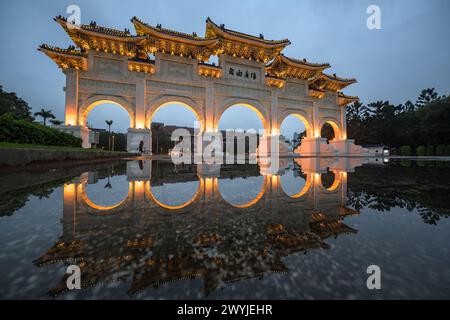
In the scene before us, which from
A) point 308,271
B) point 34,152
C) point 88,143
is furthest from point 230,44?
point 308,271

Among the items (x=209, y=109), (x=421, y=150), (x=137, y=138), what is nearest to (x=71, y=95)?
(x=137, y=138)

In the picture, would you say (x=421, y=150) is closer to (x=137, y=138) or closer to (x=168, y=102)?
(x=168, y=102)

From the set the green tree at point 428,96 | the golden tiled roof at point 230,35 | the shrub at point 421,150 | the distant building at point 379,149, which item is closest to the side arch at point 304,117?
the golden tiled roof at point 230,35

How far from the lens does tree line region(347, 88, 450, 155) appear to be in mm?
25703

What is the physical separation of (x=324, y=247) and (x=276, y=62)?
2232cm

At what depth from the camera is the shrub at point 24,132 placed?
493cm

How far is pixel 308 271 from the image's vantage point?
79 cm

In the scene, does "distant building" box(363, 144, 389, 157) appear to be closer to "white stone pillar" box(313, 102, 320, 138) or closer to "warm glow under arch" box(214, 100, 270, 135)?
"white stone pillar" box(313, 102, 320, 138)

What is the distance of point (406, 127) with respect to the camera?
3169 centimetres

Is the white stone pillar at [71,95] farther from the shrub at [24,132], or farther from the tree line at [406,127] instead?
the tree line at [406,127]

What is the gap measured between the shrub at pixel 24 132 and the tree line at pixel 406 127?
127ft

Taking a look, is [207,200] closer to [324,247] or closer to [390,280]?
[324,247]

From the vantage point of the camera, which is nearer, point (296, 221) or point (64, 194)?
point (296, 221)
